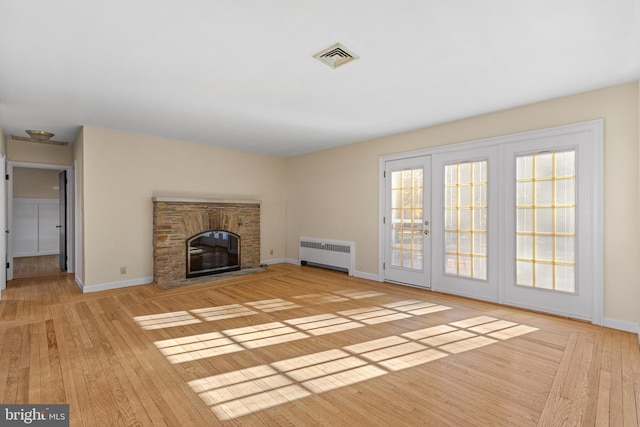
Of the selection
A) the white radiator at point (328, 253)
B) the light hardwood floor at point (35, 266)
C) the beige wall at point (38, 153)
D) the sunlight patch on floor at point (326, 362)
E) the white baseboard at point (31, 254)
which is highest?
the beige wall at point (38, 153)

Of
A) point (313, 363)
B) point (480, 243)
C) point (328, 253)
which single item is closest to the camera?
point (313, 363)

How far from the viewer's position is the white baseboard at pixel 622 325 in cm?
312

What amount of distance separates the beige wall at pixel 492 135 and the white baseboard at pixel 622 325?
0.13 feet

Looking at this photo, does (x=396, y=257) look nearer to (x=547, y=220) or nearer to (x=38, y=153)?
(x=547, y=220)

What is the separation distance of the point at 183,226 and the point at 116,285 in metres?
1.38

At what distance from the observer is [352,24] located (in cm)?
218

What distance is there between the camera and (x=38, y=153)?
5.64m

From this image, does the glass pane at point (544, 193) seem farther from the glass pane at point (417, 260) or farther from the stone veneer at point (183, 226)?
the stone veneer at point (183, 226)

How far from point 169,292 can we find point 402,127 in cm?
443

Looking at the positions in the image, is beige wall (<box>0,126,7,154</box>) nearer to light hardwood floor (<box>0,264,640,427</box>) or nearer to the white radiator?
light hardwood floor (<box>0,264,640,427</box>)

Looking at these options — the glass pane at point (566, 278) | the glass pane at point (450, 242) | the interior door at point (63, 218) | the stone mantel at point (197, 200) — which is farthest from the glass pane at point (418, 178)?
the interior door at point (63, 218)

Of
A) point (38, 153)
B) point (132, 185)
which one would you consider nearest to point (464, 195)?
point (132, 185)

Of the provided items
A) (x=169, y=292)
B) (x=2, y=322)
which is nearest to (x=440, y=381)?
(x=169, y=292)

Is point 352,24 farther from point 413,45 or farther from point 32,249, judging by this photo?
point 32,249
